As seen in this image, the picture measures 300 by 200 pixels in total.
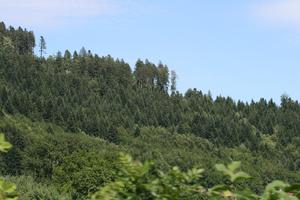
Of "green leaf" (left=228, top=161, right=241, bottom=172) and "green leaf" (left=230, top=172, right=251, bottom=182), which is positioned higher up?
"green leaf" (left=228, top=161, right=241, bottom=172)

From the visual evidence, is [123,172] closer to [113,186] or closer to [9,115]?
[113,186]

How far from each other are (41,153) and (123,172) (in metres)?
135

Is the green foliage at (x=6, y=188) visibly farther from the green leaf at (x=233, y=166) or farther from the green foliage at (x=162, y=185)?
the green leaf at (x=233, y=166)

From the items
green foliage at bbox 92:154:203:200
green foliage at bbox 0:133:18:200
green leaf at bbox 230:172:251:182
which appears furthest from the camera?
green foliage at bbox 0:133:18:200

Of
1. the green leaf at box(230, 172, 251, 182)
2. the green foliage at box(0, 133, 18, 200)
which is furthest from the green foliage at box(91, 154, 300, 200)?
the green foliage at box(0, 133, 18, 200)

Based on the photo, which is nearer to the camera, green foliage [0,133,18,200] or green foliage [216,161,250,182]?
green foliage [216,161,250,182]

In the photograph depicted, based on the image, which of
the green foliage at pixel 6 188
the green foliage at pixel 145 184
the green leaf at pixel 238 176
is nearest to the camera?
the green leaf at pixel 238 176

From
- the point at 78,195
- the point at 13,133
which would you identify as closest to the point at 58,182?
the point at 78,195

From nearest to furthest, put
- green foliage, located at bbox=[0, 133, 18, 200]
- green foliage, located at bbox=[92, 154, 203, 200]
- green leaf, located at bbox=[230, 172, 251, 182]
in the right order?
green leaf, located at bbox=[230, 172, 251, 182] → green foliage, located at bbox=[92, 154, 203, 200] → green foliage, located at bbox=[0, 133, 18, 200]

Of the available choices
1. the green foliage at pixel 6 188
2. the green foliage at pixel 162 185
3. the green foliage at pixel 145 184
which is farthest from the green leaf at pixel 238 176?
the green foliage at pixel 6 188

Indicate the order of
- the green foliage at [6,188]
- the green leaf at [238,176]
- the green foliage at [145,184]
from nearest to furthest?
the green leaf at [238,176]
the green foliage at [145,184]
the green foliage at [6,188]

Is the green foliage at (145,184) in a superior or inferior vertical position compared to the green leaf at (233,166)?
inferior

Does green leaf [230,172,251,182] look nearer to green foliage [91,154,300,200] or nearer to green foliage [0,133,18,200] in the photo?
green foliage [91,154,300,200]

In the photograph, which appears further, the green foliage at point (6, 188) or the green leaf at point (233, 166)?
the green foliage at point (6, 188)
